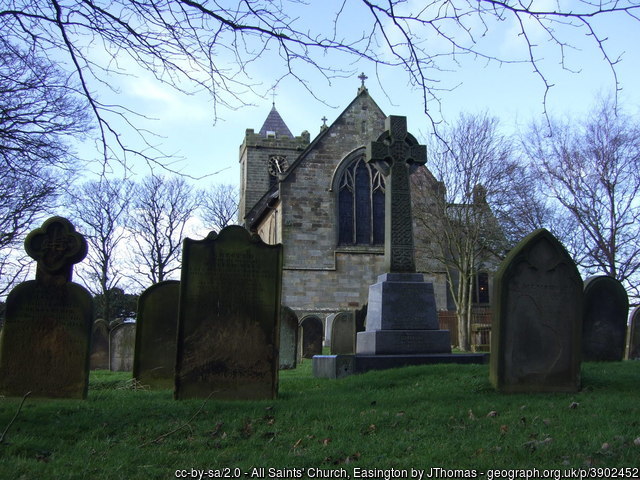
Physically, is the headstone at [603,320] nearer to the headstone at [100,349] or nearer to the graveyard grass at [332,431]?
the graveyard grass at [332,431]

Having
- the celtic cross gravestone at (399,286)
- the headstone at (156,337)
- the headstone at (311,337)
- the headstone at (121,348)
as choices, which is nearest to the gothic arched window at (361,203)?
the headstone at (311,337)

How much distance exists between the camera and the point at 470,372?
7.78 m

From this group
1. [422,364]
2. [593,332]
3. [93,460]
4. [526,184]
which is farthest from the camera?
[526,184]

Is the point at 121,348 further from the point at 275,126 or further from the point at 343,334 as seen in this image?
the point at 275,126

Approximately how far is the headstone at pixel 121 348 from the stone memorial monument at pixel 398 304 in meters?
5.28

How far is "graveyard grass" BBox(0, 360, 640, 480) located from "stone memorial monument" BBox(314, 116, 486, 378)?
192 centimetres

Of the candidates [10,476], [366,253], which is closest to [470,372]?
[10,476]

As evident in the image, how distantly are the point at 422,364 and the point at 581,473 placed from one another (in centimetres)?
536

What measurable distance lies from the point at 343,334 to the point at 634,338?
7130mm

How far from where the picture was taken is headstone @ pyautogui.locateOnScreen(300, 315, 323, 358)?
17250mm

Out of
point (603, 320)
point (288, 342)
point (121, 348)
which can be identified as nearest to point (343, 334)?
point (288, 342)

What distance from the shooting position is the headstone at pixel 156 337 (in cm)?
857

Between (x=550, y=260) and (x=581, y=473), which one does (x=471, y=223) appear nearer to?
(x=550, y=260)

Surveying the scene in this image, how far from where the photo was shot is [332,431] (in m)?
5.25
